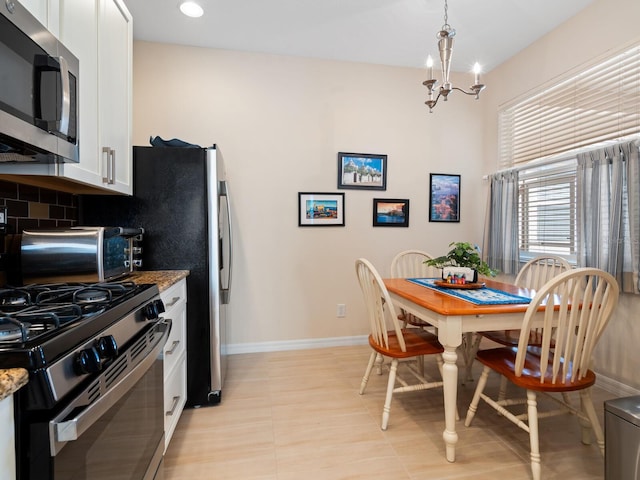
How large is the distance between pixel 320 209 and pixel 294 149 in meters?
0.62

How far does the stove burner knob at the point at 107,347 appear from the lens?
821 mm

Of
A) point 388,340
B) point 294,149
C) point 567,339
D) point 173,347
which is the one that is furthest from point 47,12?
point 567,339

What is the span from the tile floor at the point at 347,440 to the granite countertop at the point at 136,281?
34.7 inches

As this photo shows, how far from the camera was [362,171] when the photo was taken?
3.28 meters

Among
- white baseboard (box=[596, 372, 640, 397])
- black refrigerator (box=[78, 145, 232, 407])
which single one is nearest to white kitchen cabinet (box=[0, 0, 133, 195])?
black refrigerator (box=[78, 145, 232, 407])

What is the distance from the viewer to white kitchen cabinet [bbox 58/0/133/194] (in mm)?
1410

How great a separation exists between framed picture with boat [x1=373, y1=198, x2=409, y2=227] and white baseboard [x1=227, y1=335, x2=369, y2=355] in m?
1.16

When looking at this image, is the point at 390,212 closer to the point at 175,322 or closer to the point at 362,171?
the point at 362,171

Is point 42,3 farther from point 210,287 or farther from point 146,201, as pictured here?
point 210,287

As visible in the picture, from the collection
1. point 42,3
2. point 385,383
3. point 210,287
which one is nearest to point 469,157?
point 385,383

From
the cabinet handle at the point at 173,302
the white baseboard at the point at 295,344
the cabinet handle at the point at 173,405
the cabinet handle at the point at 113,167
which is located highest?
the cabinet handle at the point at 113,167

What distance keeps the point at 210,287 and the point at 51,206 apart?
959 mm

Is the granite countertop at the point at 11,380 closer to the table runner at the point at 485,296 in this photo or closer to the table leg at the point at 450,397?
the table leg at the point at 450,397

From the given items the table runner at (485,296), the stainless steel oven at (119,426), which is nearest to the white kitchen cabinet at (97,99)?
the stainless steel oven at (119,426)
